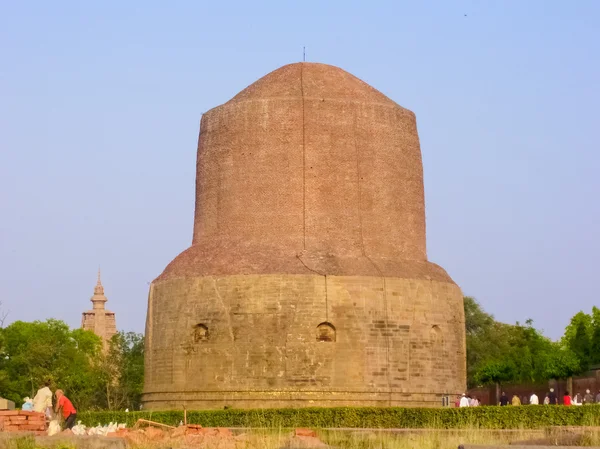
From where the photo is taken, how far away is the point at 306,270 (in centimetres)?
2612

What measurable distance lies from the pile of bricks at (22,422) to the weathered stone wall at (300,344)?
418 inches

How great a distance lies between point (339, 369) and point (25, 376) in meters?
28.1

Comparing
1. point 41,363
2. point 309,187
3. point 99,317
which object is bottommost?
point 41,363

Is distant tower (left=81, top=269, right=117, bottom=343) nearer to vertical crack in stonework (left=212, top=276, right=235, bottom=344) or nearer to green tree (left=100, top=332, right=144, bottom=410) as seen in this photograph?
green tree (left=100, top=332, right=144, bottom=410)

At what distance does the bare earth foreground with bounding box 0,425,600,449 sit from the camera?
39.8 feet

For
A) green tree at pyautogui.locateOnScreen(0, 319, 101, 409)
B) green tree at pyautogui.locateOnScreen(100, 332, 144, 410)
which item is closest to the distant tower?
green tree at pyautogui.locateOnScreen(0, 319, 101, 409)

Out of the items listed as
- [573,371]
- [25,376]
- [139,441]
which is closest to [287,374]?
[573,371]

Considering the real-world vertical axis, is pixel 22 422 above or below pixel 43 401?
below

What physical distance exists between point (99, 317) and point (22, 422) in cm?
7253

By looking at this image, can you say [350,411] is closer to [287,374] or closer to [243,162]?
[287,374]

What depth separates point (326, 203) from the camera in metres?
27.3

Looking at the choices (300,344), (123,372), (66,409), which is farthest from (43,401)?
(123,372)

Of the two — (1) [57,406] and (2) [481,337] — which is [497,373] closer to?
(2) [481,337]

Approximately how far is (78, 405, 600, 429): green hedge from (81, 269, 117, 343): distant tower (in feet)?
198
